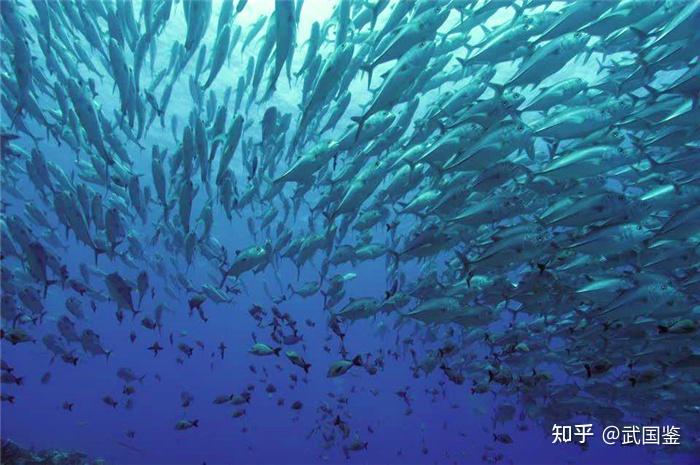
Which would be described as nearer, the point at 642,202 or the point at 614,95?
the point at 642,202

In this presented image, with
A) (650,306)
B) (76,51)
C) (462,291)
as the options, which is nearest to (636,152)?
(650,306)

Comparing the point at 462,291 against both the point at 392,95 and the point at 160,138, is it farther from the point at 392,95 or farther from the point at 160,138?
the point at 160,138

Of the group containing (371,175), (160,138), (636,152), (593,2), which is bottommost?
(371,175)

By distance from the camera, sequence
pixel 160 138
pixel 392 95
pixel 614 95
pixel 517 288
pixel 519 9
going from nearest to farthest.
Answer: pixel 392 95, pixel 519 9, pixel 614 95, pixel 517 288, pixel 160 138

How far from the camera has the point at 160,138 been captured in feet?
85.8

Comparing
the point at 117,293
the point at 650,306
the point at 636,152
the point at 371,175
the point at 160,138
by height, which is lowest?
the point at 117,293

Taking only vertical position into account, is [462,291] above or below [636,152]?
below

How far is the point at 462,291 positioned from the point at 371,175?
2.50m

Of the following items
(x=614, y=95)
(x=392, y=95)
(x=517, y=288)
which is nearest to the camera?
(x=392, y=95)

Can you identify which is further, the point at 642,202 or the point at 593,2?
the point at 642,202

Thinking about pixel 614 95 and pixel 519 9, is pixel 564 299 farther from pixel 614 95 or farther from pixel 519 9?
pixel 519 9

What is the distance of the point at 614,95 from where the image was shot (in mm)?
6172

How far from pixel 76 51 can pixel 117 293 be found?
405cm

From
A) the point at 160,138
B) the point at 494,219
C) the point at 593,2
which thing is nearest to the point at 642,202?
the point at 494,219
